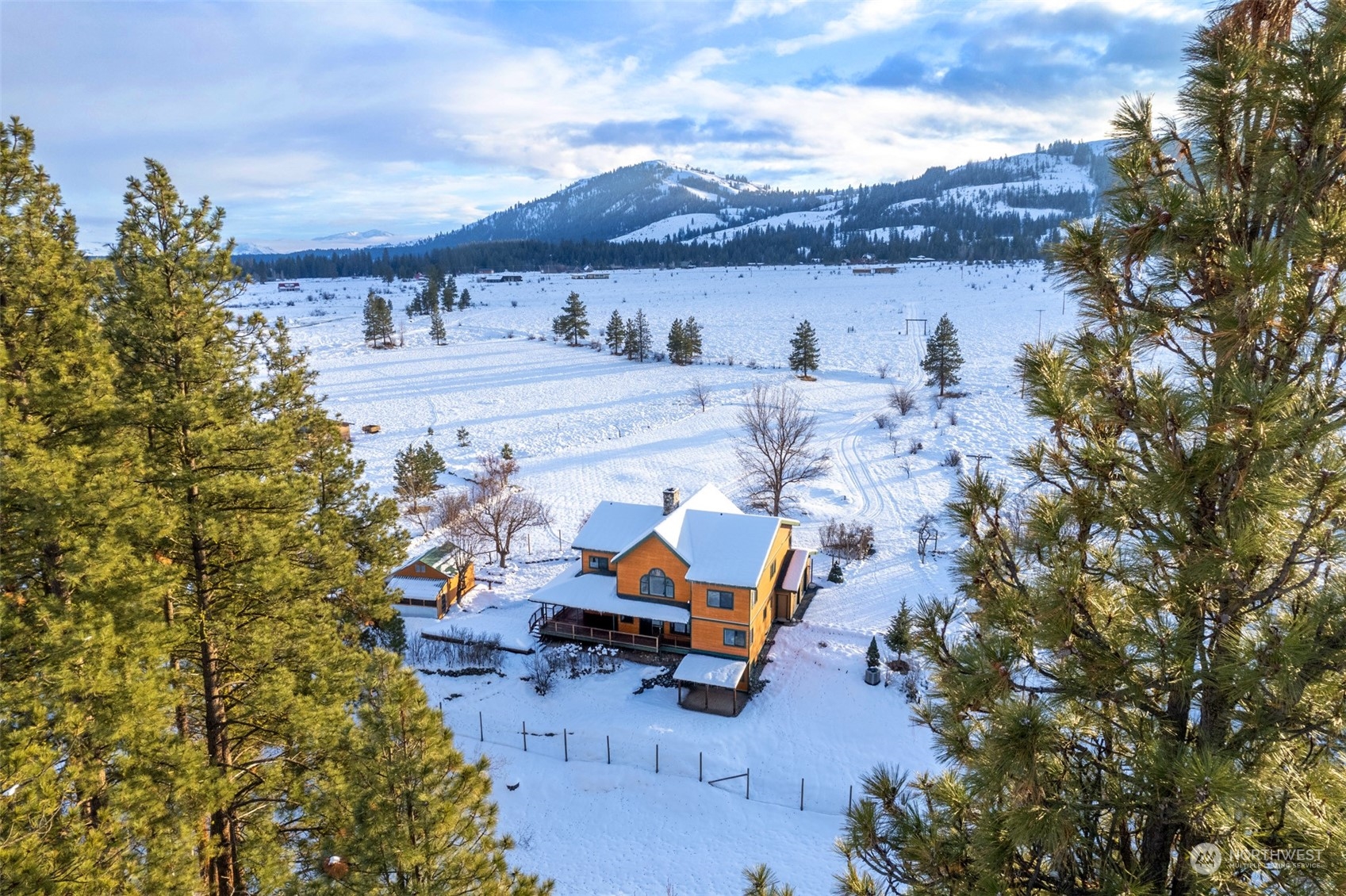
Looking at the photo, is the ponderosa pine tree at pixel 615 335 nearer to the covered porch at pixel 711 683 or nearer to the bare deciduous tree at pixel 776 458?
the bare deciduous tree at pixel 776 458

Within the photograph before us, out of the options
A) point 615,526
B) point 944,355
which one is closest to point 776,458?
point 615,526

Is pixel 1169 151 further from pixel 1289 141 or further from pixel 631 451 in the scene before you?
pixel 631 451

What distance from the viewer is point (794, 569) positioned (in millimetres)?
24391

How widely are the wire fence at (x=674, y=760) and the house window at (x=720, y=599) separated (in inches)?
177

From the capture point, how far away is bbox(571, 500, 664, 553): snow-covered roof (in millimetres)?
24047

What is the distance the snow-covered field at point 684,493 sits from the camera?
15.3 m

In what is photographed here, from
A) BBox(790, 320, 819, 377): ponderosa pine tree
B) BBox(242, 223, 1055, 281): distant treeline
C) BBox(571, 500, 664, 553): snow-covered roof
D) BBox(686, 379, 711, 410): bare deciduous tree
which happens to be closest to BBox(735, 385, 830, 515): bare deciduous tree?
BBox(571, 500, 664, 553): snow-covered roof

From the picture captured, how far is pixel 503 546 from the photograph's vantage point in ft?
95.2

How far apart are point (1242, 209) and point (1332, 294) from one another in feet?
2.42

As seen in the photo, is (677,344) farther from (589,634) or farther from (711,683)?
(711,683)

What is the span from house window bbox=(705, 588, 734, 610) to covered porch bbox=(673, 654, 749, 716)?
1.58m

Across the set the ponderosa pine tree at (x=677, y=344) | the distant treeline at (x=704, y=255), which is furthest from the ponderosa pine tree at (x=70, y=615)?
the distant treeline at (x=704, y=255)

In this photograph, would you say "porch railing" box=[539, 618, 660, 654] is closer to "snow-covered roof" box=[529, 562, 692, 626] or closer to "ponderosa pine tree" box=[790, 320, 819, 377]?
"snow-covered roof" box=[529, 562, 692, 626]

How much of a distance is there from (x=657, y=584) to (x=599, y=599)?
2066 millimetres
